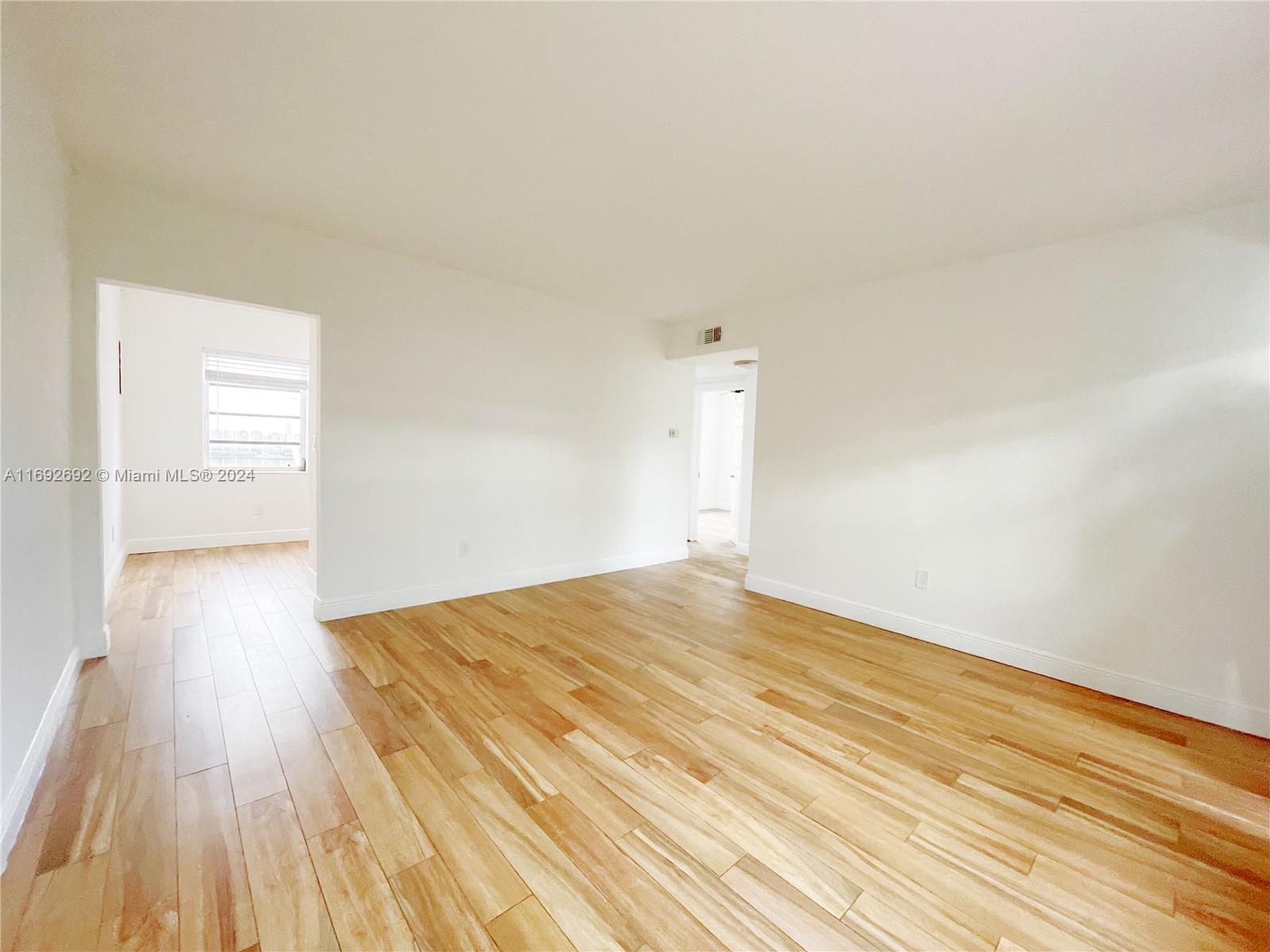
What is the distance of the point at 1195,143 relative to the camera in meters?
1.94

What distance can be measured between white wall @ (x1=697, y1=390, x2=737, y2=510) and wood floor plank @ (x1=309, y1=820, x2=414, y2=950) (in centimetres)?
926

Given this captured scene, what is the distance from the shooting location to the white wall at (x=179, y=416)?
495 cm

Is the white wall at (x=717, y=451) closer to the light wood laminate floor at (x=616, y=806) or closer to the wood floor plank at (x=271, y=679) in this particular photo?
the light wood laminate floor at (x=616, y=806)

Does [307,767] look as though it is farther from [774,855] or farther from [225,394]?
[225,394]

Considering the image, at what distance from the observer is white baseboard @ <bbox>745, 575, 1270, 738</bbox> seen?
94.3 inches

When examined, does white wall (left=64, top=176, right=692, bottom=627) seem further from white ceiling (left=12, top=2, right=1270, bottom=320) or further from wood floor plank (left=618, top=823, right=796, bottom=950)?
wood floor plank (left=618, top=823, right=796, bottom=950)

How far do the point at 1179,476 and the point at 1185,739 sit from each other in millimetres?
1287

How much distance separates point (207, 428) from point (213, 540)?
4.15ft

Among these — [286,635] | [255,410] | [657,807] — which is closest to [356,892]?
[657,807]

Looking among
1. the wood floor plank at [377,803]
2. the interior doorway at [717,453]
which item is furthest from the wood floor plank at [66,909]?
the interior doorway at [717,453]

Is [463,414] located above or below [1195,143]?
below

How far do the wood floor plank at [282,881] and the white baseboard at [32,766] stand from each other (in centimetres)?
57

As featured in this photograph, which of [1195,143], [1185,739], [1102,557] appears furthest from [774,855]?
[1195,143]

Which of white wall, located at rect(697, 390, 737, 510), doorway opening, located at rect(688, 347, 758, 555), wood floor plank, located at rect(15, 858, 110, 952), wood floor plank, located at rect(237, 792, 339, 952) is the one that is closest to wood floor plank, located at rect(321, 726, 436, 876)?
wood floor plank, located at rect(237, 792, 339, 952)
